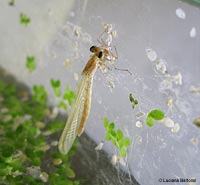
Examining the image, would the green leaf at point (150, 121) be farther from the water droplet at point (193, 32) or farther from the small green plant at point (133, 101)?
the water droplet at point (193, 32)

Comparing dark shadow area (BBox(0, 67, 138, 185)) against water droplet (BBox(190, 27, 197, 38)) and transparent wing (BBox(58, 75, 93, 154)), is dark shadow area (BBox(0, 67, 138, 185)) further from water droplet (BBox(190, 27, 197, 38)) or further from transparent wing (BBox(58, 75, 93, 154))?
water droplet (BBox(190, 27, 197, 38))

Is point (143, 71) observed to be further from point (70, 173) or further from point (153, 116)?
point (70, 173)

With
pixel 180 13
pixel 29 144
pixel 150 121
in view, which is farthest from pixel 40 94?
pixel 180 13

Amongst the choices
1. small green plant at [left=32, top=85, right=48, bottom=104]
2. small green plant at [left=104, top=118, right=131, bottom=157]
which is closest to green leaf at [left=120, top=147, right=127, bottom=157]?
small green plant at [left=104, top=118, right=131, bottom=157]

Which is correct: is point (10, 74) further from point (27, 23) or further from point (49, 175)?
point (49, 175)

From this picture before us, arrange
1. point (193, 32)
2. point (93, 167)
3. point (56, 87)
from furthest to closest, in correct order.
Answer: point (56, 87) → point (93, 167) → point (193, 32)

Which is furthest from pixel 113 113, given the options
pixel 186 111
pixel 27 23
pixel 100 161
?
pixel 27 23
